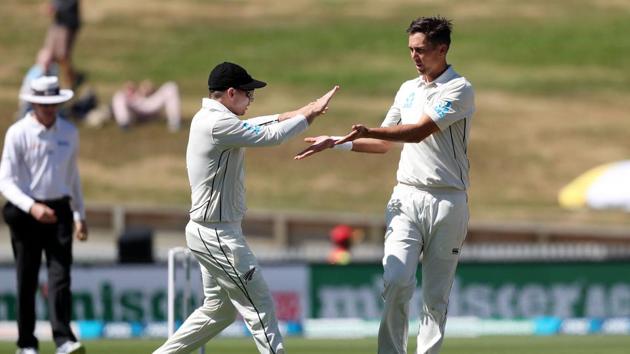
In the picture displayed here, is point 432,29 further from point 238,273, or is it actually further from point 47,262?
point 47,262

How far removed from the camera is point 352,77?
145 feet

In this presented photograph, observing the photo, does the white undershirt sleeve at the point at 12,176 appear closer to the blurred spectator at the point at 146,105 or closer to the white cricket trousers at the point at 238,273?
the white cricket trousers at the point at 238,273

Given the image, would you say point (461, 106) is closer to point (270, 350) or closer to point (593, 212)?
point (270, 350)

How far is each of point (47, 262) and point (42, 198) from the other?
45cm

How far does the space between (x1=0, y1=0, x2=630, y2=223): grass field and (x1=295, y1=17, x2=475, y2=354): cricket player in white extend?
80.2ft

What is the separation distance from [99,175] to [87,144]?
4.95 feet

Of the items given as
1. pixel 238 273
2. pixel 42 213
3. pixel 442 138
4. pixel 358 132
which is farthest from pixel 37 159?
pixel 442 138

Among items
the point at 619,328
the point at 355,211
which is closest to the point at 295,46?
the point at 355,211

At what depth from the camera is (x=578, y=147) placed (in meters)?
38.8

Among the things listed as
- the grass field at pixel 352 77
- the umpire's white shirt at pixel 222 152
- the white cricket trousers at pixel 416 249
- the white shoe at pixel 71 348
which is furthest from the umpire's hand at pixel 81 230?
the grass field at pixel 352 77

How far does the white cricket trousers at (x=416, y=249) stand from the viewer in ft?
29.9

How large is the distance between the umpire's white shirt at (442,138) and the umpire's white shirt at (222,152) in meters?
0.79

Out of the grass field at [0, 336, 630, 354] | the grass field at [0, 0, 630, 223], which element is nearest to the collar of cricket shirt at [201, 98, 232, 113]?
the grass field at [0, 336, 630, 354]

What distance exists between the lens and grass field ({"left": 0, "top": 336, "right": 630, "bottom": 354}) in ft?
42.4
